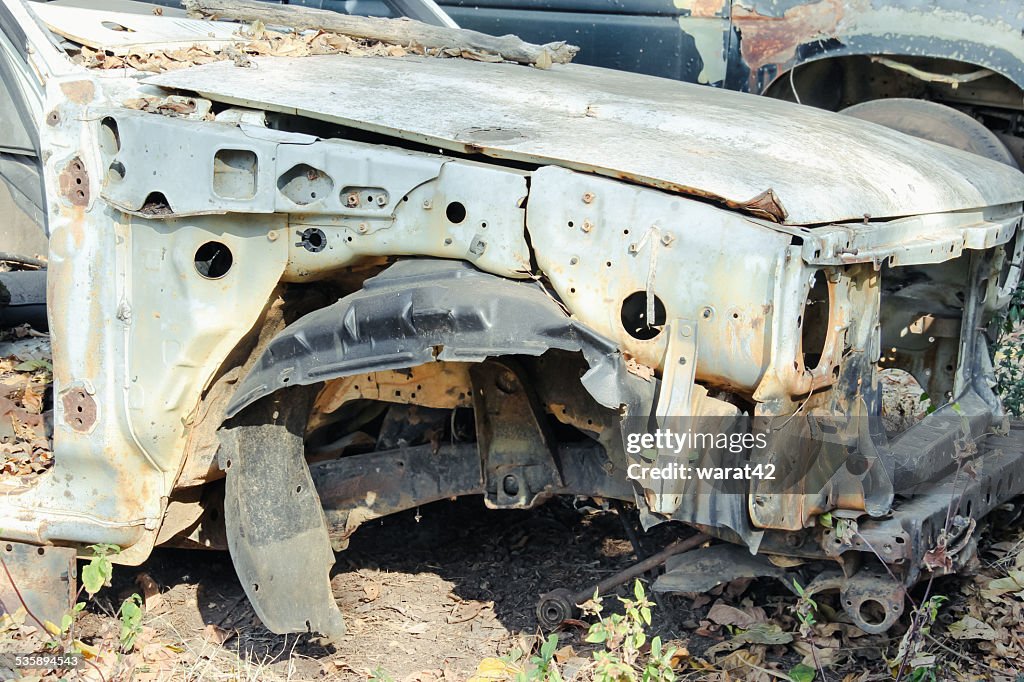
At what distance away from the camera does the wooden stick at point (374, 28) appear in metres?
4.00

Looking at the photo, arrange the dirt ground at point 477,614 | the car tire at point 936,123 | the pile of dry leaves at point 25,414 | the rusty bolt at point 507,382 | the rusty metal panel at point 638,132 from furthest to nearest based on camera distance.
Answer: the car tire at point 936,123 → the pile of dry leaves at point 25,414 → the dirt ground at point 477,614 → the rusty bolt at point 507,382 → the rusty metal panel at point 638,132

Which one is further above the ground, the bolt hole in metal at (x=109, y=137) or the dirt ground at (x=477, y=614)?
the bolt hole in metal at (x=109, y=137)

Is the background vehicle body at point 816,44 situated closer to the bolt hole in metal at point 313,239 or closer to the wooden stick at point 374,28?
the wooden stick at point 374,28

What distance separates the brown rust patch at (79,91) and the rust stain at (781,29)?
367 centimetres

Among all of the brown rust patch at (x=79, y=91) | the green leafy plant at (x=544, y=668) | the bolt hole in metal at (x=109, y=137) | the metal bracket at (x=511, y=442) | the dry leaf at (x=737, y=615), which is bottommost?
the dry leaf at (x=737, y=615)

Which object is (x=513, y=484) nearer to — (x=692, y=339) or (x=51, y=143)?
(x=692, y=339)

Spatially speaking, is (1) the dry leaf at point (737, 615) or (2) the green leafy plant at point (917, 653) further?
(1) the dry leaf at point (737, 615)

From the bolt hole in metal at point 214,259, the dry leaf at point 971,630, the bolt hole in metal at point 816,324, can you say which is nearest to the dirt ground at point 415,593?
the dry leaf at point 971,630

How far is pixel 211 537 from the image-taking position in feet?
12.1

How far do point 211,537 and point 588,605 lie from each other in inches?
47.9

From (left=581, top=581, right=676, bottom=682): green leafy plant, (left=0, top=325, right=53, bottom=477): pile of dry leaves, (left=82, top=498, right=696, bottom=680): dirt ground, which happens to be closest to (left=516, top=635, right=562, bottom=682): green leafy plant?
(left=581, top=581, right=676, bottom=682): green leafy plant

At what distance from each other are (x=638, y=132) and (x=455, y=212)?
0.57 meters

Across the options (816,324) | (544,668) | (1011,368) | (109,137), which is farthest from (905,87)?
(109,137)

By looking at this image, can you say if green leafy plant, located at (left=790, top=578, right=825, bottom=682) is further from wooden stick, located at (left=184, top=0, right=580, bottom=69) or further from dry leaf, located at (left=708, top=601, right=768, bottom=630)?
wooden stick, located at (left=184, top=0, right=580, bottom=69)
